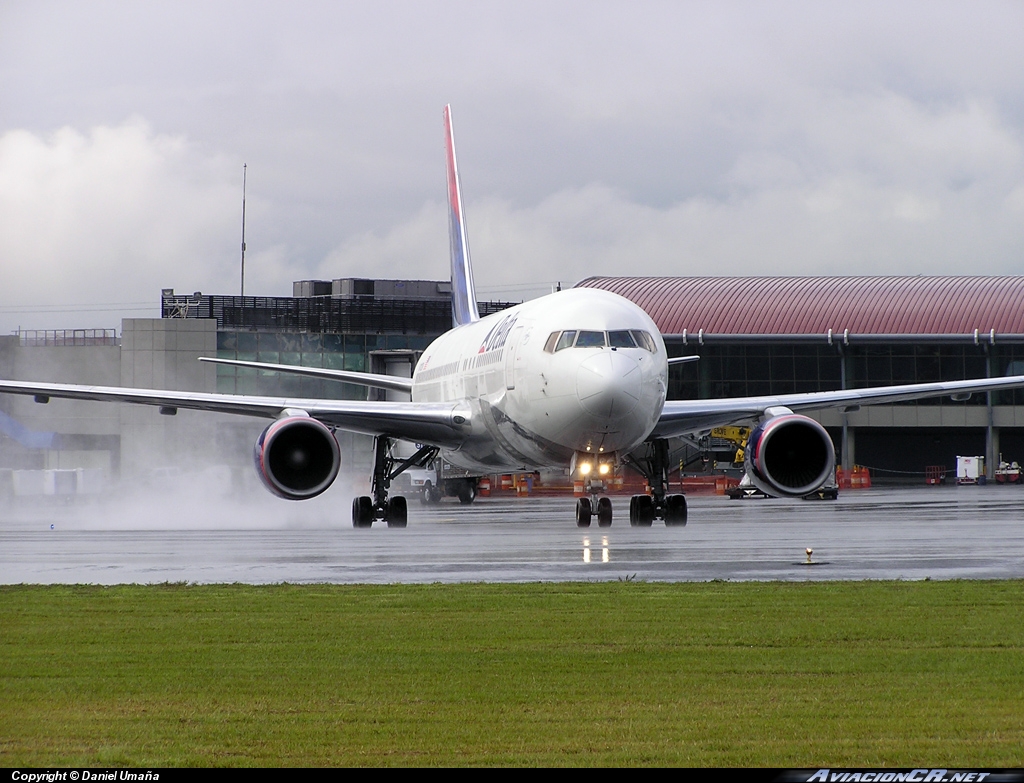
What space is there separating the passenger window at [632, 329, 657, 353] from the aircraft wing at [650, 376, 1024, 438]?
7.45ft

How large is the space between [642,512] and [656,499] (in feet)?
2.01

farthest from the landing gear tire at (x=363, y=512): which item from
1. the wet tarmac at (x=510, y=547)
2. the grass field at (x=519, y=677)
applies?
the grass field at (x=519, y=677)

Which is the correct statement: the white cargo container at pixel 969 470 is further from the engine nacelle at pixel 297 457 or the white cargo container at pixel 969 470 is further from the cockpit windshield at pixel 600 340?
the engine nacelle at pixel 297 457

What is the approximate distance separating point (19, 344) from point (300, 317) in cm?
1976

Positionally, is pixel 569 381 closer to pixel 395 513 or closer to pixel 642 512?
pixel 642 512

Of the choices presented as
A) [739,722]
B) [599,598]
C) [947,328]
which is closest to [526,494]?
[947,328]

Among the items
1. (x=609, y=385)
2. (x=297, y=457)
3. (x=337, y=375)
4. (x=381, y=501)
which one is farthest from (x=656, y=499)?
(x=337, y=375)

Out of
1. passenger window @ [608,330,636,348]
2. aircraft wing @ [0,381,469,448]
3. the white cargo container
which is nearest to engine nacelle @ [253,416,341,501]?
aircraft wing @ [0,381,469,448]

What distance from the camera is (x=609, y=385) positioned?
74.6 feet

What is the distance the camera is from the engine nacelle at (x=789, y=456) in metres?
24.8

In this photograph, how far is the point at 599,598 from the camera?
12867 millimetres

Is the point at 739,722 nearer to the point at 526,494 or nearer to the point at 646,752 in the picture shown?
the point at 646,752

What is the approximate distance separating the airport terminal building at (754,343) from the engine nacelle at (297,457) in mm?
38543

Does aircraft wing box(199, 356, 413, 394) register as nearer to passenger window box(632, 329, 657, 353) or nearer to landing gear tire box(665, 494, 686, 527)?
landing gear tire box(665, 494, 686, 527)
